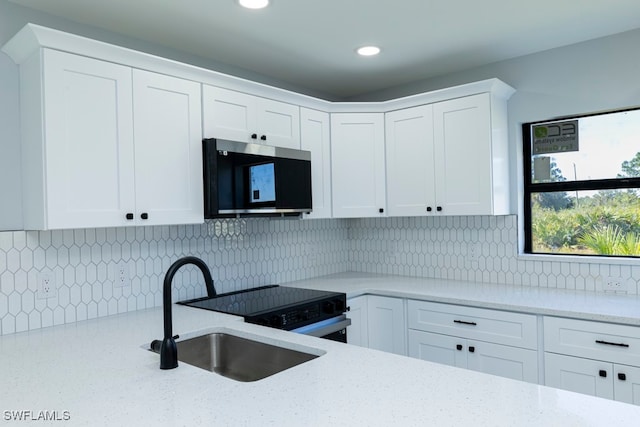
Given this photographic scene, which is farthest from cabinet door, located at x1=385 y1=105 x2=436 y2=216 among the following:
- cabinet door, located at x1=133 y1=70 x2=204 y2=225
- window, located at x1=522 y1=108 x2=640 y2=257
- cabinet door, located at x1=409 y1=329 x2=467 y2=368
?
cabinet door, located at x1=133 y1=70 x2=204 y2=225

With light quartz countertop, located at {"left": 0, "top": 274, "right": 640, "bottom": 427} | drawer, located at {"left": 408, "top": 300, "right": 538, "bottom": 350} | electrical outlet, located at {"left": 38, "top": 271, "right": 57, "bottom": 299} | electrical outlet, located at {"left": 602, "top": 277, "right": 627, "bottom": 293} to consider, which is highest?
electrical outlet, located at {"left": 38, "top": 271, "right": 57, "bottom": 299}

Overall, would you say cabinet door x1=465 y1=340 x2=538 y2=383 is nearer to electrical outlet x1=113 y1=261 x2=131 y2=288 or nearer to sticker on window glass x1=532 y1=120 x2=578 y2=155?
sticker on window glass x1=532 y1=120 x2=578 y2=155

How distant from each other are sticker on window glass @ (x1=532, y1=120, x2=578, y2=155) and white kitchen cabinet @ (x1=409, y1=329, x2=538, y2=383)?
144cm

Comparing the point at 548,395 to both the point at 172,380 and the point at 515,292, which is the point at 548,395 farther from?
the point at 515,292

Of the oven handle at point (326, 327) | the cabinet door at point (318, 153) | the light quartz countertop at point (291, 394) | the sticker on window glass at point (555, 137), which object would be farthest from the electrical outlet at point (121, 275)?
the sticker on window glass at point (555, 137)

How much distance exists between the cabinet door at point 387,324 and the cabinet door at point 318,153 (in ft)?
2.48

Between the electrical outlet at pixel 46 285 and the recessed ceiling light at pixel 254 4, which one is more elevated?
the recessed ceiling light at pixel 254 4

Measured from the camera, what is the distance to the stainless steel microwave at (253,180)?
250cm

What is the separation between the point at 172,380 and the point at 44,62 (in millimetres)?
1504

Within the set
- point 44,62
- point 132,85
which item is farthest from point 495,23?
point 44,62

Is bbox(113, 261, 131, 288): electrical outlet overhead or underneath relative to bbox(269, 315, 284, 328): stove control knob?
overhead

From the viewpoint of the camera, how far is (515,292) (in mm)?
2877

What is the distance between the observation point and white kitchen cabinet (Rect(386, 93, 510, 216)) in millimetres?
2977

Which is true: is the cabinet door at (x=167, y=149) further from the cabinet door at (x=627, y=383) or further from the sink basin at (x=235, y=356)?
the cabinet door at (x=627, y=383)
